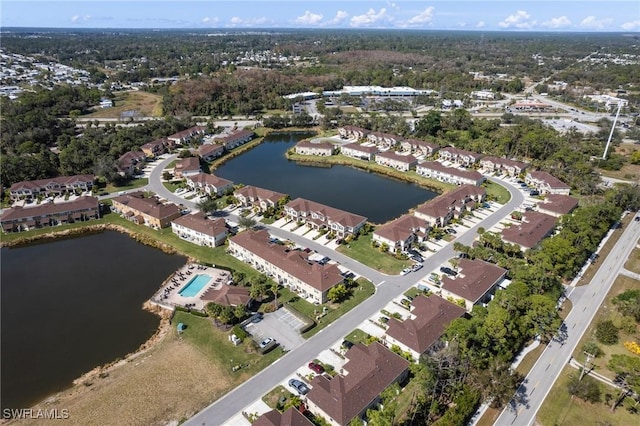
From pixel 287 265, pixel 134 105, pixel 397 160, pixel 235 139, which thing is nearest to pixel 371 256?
pixel 287 265

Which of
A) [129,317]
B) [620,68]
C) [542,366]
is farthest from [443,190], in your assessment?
[620,68]

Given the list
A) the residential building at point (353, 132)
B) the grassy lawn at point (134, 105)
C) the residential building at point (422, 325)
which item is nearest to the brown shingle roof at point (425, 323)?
the residential building at point (422, 325)

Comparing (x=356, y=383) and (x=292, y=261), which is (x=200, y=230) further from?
(x=356, y=383)

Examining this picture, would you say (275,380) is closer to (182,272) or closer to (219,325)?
(219,325)

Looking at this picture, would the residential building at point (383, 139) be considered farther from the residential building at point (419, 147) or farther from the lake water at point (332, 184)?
the lake water at point (332, 184)

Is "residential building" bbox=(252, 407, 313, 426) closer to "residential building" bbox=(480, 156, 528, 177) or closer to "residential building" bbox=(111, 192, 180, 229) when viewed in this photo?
"residential building" bbox=(111, 192, 180, 229)

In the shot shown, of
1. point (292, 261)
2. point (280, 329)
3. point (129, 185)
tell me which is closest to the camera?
point (280, 329)
